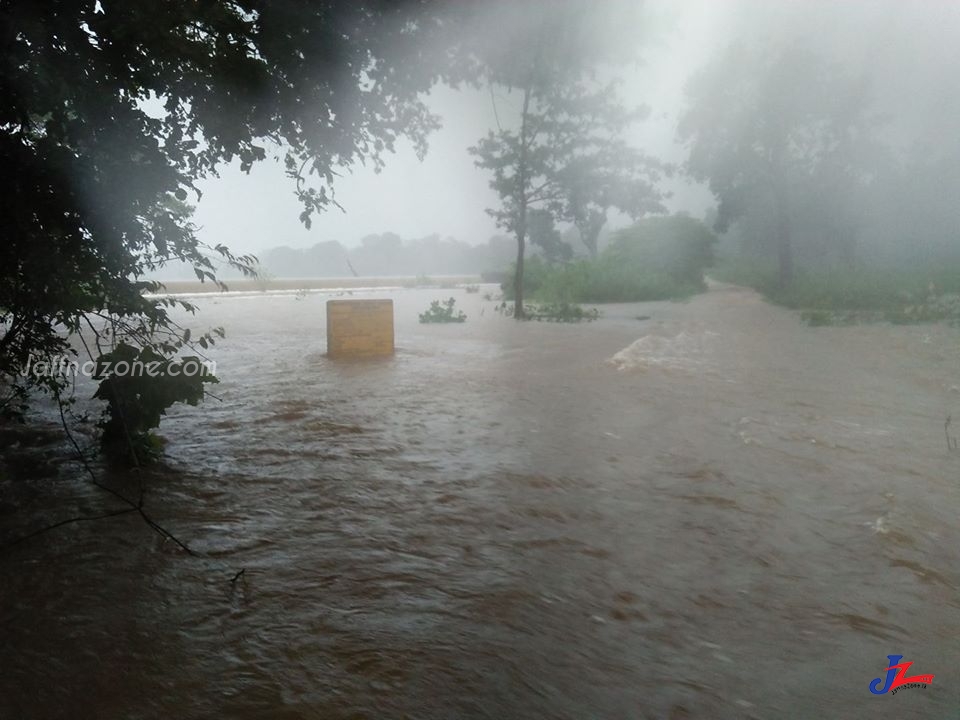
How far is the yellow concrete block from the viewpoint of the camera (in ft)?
31.0

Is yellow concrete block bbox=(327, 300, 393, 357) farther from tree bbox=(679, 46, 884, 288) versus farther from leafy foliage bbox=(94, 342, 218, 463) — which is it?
tree bbox=(679, 46, 884, 288)

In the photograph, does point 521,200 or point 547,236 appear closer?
point 521,200

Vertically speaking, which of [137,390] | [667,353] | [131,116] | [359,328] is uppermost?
[131,116]

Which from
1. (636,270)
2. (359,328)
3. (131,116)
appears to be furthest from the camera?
(636,270)

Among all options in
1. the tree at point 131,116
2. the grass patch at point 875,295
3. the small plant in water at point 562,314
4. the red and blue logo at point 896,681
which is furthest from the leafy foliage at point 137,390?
the small plant in water at point 562,314

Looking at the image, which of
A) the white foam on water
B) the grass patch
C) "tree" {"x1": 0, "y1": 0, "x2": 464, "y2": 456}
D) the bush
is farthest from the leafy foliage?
the bush

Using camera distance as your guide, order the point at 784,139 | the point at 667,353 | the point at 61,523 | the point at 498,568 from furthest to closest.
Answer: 1. the point at 784,139
2. the point at 667,353
3. the point at 61,523
4. the point at 498,568

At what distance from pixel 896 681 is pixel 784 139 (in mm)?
20897

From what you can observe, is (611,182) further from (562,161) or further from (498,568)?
(498,568)

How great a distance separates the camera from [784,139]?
19.9 meters

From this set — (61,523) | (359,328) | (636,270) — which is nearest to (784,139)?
(636,270)

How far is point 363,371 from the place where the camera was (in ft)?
26.7

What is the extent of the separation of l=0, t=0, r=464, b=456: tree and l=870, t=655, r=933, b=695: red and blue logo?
382 centimetres

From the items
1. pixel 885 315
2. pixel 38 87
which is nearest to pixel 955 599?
pixel 38 87
